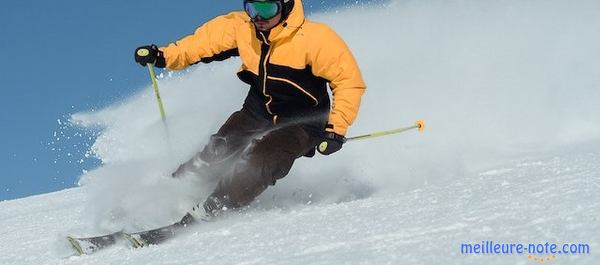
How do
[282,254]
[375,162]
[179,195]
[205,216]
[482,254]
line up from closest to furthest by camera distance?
[482,254]
[282,254]
[205,216]
[179,195]
[375,162]

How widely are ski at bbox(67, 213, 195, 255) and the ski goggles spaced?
4.78 ft

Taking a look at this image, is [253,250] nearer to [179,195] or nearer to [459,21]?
[179,195]

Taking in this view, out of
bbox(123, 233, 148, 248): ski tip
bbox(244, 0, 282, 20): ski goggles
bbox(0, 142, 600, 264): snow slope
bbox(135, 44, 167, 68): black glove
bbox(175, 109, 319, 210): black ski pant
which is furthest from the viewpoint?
bbox(135, 44, 167, 68): black glove

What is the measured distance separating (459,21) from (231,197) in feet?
33.7

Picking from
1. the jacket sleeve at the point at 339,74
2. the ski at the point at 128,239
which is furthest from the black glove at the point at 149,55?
the ski at the point at 128,239

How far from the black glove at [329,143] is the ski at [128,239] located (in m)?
0.99

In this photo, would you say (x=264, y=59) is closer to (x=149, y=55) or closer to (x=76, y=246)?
(x=149, y=55)

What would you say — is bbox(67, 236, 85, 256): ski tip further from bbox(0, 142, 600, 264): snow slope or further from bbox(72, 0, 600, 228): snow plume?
bbox(72, 0, 600, 228): snow plume

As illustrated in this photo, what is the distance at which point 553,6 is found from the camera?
14242mm

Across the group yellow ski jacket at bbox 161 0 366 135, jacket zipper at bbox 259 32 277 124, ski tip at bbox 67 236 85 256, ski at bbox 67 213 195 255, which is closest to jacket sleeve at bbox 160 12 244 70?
yellow ski jacket at bbox 161 0 366 135

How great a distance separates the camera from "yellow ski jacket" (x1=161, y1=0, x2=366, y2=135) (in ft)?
17.4

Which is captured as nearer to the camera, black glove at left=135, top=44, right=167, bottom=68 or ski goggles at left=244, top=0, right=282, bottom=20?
ski goggles at left=244, top=0, right=282, bottom=20

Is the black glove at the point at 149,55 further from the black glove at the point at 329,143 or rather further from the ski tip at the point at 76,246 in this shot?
the ski tip at the point at 76,246

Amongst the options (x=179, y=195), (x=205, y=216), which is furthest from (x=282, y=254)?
(x=179, y=195)
